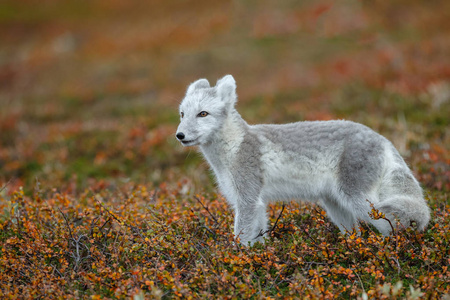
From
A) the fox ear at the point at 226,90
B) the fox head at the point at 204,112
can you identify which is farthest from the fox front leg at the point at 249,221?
the fox ear at the point at 226,90

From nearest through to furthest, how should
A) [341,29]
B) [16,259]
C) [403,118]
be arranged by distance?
[16,259]
[403,118]
[341,29]

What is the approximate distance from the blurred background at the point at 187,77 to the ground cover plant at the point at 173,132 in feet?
0.28

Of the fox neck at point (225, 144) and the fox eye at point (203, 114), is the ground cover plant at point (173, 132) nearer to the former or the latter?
the fox neck at point (225, 144)

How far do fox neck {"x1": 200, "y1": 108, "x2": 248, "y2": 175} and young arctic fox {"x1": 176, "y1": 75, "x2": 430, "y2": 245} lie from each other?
13 millimetres

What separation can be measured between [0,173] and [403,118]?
10.4 metres

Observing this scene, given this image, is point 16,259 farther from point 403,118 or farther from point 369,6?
point 369,6

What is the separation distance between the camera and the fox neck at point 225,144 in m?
5.95

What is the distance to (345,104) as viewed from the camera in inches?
556

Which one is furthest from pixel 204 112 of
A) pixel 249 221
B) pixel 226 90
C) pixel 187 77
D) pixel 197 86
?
pixel 187 77

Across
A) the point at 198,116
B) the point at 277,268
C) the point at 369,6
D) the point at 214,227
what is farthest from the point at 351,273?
the point at 369,6

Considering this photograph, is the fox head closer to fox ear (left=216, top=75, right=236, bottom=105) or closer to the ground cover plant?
fox ear (left=216, top=75, right=236, bottom=105)

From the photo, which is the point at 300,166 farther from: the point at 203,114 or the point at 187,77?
the point at 187,77

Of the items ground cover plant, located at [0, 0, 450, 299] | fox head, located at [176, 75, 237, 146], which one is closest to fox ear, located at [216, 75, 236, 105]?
fox head, located at [176, 75, 237, 146]

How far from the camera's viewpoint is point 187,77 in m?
21.0
